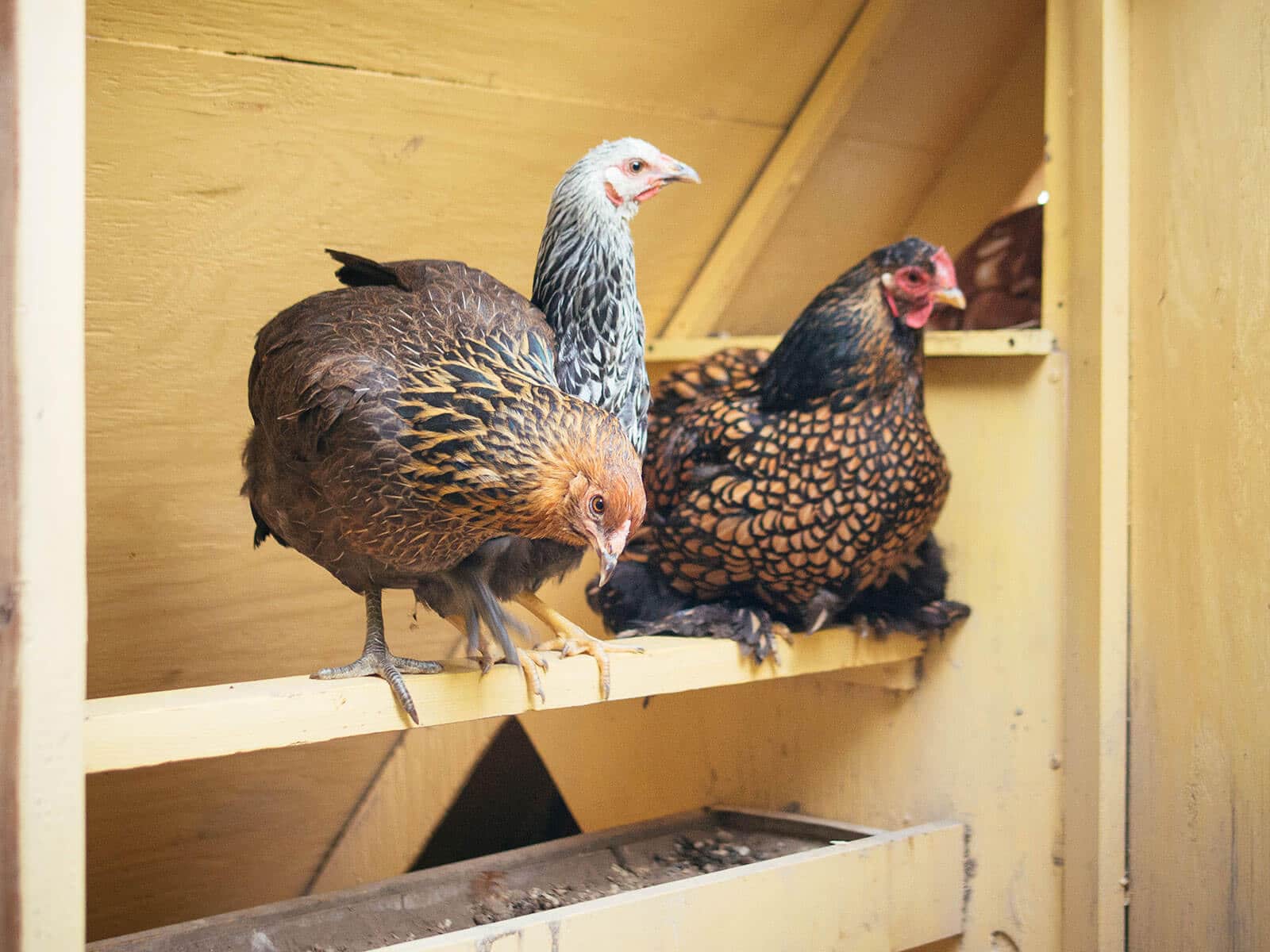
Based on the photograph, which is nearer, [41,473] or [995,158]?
[41,473]

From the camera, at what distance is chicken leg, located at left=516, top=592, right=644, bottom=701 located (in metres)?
1.63

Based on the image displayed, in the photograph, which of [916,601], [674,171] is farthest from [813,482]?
Answer: [674,171]

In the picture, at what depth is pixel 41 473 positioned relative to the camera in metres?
1.04

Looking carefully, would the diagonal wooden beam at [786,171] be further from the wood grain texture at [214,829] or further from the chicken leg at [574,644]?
the wood grain texture at [214,829]

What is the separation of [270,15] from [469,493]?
82 cm

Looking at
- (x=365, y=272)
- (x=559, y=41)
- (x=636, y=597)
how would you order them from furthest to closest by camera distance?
(x=636, y=597), (x=559, y=41), (x=365, y=272)

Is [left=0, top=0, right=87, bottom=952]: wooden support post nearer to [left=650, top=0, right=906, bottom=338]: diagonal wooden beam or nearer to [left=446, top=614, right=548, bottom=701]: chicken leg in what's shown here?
[left=446, top=614, right=548, bottom=701]: chicken leg

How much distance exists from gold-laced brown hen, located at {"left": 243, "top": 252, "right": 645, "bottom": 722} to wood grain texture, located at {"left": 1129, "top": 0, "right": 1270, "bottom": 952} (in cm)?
88

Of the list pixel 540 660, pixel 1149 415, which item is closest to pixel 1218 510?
pixel 1149 415

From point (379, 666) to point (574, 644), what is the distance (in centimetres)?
30

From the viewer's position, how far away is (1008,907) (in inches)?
76.5

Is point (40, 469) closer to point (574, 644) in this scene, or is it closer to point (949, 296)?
point (574, 644)

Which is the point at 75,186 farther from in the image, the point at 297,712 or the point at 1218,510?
the point at 1218,510

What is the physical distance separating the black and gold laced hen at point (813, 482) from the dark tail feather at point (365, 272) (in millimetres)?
609
